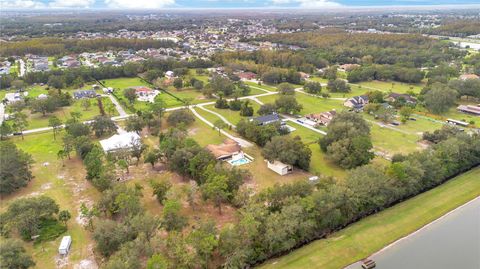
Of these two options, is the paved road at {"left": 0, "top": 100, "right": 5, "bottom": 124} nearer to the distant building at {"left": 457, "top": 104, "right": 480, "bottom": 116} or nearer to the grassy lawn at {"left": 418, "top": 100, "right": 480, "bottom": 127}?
the grassy lawn at {"left": 418, "top": 100, "right": 480, "bottom": 127}

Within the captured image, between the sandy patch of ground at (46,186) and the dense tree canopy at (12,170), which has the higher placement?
the dense tree canopy at (12,170)

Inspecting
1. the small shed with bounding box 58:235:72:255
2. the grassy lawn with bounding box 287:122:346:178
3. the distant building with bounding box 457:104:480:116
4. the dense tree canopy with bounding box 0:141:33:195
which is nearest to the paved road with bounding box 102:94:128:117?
the dense tree canopy with bounding box 0:141:33:195

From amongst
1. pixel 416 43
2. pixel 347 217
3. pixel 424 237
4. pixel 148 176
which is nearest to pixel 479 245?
pixel 424 237

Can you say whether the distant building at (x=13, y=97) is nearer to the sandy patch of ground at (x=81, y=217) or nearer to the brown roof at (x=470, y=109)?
the sandy patch of ground at (x=81, y=217)

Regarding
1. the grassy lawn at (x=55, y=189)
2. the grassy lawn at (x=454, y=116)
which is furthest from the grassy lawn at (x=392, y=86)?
the grassy lawn at (x=55, y=189)

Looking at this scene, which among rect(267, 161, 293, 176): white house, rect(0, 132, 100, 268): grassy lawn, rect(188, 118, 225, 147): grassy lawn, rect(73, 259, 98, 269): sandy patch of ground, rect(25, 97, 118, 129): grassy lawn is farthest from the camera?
rect(25, 97, 118, 129): grassy lawn

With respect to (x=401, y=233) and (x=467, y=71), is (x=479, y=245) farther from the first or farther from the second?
(x=467, y=71)

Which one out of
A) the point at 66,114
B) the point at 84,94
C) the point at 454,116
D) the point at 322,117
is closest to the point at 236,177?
the point at 322,117
